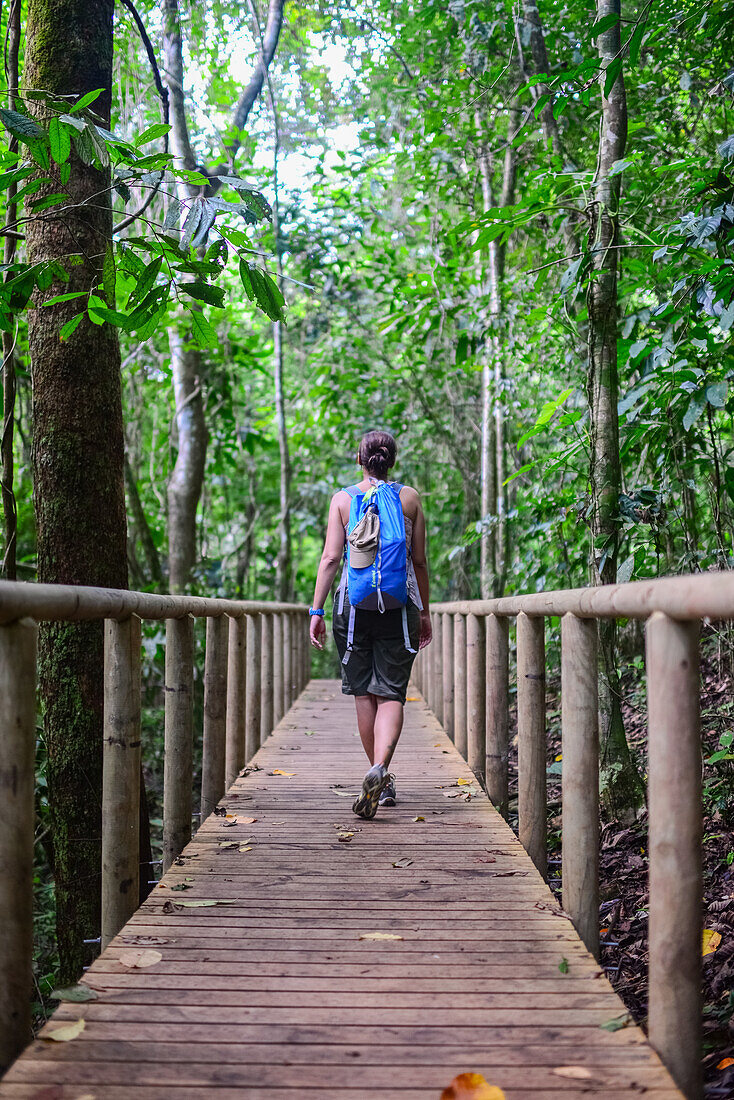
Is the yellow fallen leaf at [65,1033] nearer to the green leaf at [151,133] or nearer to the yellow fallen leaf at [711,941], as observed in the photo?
the yellow fallen leaf at [711,941]

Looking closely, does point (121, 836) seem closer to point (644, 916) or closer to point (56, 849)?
point (56, 849)

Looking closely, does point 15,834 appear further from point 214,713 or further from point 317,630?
point 317,630

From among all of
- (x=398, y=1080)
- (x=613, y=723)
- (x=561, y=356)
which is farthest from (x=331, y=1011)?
(x=561, y=356)

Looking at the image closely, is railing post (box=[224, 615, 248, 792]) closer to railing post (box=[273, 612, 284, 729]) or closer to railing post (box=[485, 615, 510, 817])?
railing post (box=[485, 615, 510, 817])

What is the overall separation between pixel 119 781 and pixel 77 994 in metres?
0.61

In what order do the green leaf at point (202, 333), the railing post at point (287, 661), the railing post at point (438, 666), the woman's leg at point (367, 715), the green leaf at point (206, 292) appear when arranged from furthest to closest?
the railing post at point (287, 661) < the railing post at point (438, 666) < the woman's leg at point (367, 715) < the green leaf at point (202, 333) < the green leaf at point (206, 292)

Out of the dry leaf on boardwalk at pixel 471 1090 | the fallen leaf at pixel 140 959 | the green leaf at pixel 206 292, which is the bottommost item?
the fallen leaf at pixel 140 959

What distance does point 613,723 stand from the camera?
4129 mm

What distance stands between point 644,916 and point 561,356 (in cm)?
394

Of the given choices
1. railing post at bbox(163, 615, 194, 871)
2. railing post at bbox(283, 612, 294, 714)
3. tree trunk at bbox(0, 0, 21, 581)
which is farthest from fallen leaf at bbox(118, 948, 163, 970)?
railing post at bbox(283, 612, 294, 714)

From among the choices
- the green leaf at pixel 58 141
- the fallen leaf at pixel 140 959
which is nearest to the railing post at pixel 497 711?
the fallen leaf at pixel 140 959

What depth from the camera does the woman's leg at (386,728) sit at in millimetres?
3807

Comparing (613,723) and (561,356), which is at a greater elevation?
(561,356)

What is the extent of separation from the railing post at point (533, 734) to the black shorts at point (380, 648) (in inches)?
38.7
